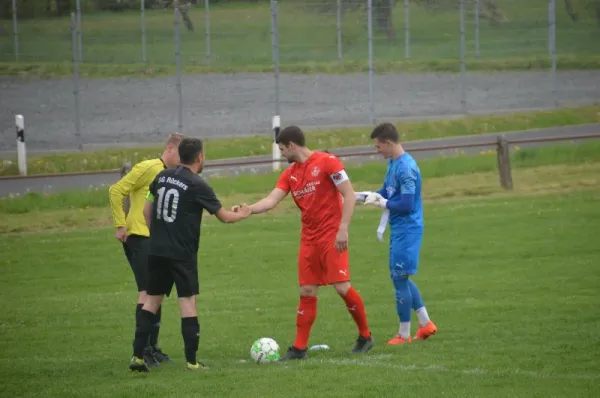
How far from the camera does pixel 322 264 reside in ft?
34.5

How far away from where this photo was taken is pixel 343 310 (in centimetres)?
1396

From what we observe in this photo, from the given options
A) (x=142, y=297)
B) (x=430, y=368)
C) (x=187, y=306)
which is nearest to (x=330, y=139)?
(x=142, y=297)

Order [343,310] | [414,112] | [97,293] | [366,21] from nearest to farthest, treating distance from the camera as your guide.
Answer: [343,310] → [97,293] → [366,21] → [414,112]

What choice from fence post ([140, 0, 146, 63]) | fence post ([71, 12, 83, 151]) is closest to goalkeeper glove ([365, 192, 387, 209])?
fence post ([71, 12, 83, 151])

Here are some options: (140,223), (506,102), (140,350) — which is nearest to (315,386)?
(140,350)

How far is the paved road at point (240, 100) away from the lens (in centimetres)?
2967

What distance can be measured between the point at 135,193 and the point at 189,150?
139 cm

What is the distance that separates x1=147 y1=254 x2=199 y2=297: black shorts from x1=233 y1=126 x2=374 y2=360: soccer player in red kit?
1.23 meters

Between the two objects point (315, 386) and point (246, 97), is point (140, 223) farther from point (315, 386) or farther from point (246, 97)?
point (246, 97)

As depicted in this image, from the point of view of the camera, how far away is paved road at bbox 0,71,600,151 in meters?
29.7

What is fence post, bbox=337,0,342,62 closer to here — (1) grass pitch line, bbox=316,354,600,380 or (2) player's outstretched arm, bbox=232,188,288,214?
(2) player's outstretched arm, bbox=232,188,288,214

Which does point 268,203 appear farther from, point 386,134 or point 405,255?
point 405,255

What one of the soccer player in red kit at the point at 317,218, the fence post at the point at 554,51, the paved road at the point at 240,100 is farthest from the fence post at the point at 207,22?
the soccer player in red kit at the point at 317,218

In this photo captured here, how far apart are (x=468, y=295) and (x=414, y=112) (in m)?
18.1
